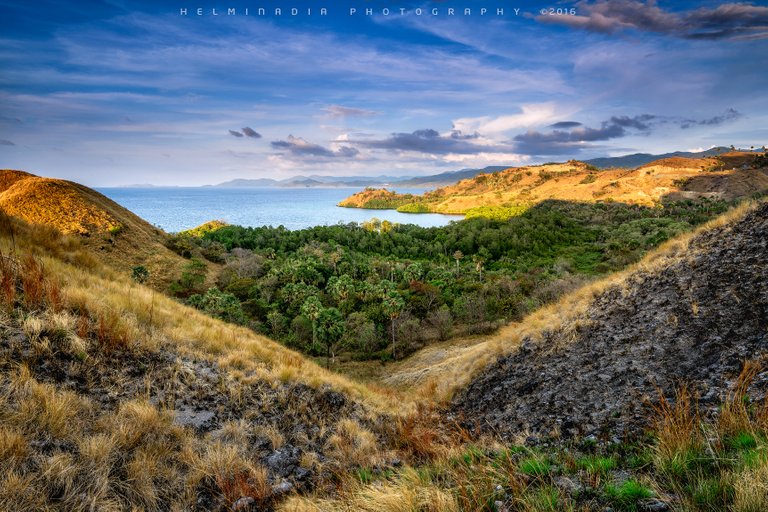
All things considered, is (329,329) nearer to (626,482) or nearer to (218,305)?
(218,305)

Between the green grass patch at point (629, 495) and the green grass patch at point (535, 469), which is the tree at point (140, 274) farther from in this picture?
the green grass patch at point (629, 495)

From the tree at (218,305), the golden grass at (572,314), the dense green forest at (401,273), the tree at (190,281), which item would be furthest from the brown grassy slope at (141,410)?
the tree at (190,281)

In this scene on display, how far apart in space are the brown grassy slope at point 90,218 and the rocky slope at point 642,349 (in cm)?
4323

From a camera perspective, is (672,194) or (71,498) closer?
(71,498)

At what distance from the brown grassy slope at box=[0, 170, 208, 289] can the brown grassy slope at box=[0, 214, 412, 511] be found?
127 feet

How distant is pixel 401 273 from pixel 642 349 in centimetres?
6177

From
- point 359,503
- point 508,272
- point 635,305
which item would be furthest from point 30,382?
point 508,272

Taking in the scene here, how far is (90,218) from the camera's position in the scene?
1671 inches

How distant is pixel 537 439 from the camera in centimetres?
646

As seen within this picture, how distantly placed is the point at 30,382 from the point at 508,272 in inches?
3163

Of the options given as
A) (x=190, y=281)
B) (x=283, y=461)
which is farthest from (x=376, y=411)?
(x=190, y=281)

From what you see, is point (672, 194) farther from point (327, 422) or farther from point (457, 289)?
point (327, 422)

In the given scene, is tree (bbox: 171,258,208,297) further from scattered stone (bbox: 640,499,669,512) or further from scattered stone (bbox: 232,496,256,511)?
scattered stone (bbox: 640,499,669,512)

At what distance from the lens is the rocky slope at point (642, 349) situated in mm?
6680
